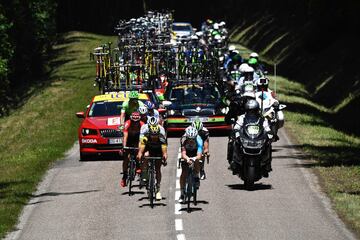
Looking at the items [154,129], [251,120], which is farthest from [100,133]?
[154,129]

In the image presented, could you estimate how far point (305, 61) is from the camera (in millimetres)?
63500

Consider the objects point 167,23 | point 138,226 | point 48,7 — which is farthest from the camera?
point 48,7

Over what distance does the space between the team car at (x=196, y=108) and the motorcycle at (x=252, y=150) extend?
31.2 ft

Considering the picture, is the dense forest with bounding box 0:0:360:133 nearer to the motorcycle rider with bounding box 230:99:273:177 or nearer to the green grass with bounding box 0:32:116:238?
the green grass with bounding box 0:32:116:238

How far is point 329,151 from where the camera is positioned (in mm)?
30141

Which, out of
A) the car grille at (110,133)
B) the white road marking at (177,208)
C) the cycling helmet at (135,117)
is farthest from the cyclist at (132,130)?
the car grille at (110,133)

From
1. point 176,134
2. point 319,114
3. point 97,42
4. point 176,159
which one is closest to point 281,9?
point 97,42

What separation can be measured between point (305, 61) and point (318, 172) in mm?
37851

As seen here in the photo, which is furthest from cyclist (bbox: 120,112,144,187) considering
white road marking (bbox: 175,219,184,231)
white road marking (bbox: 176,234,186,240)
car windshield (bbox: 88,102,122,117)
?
car windshield (bbox: 88,102,122,117)

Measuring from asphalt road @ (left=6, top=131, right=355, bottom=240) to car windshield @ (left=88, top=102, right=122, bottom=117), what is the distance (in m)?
2.89

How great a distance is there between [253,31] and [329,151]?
63810mm

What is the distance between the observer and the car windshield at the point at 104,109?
99.6 feet

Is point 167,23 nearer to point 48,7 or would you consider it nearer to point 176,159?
point 176,159

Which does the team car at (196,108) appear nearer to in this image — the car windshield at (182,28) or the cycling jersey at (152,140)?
the cycling jersey at (152,140)
